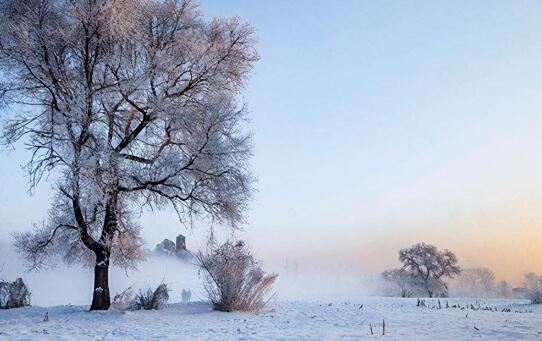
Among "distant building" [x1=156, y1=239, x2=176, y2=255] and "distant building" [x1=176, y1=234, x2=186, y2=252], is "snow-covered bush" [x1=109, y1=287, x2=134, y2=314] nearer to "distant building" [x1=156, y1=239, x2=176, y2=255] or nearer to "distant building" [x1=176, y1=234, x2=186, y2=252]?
"distant building" [x1=176, y1=234, x2=186, y2=252]

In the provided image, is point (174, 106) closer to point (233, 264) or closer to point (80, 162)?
point (80, 162)

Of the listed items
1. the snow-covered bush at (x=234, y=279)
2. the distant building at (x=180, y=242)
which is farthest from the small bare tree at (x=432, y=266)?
the snow-covered bush at (x=234, y=279)

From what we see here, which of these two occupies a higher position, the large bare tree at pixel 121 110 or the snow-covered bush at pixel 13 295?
the large bare tree at pixel 121 110

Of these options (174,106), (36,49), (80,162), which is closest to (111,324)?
(80,162)

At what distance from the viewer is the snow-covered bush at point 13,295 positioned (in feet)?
49.0

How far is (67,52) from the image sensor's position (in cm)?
1311

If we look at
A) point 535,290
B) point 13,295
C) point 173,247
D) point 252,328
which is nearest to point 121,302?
point 252,328

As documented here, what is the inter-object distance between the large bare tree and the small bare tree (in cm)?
4593

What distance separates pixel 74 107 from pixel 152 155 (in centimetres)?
321

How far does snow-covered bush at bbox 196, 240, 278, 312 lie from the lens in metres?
12.7

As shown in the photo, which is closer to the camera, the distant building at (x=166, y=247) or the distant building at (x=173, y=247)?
the distant building at (x=173, y=247)

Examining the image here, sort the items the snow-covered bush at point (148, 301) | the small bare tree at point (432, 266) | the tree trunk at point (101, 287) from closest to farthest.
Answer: the tree trunk at point (101, 287) → the snow-covered bush at point (148, 301) → the small bare tree at point (432, 266)

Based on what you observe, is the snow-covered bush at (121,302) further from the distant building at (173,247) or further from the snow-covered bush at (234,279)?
the distant building at (173,247)

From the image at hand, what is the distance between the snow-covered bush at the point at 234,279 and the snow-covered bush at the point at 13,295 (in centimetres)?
694
